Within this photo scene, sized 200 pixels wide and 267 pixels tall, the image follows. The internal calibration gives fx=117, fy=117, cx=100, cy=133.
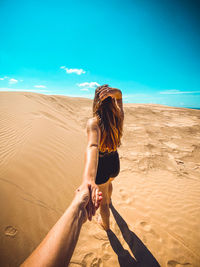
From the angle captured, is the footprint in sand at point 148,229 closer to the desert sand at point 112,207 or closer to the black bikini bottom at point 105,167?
the desert sand at point 112,207

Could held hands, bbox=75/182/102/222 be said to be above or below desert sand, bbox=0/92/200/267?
above

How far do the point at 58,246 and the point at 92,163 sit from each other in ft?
2.26

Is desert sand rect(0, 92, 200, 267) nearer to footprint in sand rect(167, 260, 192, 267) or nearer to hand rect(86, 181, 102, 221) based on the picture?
footprint in sand rect(167, 260, 192, 267)

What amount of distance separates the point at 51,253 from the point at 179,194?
162 inches

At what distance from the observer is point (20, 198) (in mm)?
2203

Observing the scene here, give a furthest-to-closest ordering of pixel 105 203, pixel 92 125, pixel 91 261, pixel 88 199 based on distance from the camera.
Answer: pixel 105 203 → pixel 91 261 → pixel 92 125 → pixel 88 199

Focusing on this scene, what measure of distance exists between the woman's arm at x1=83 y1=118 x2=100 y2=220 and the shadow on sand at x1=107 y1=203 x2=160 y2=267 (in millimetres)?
1839

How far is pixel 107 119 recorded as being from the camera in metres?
1.56

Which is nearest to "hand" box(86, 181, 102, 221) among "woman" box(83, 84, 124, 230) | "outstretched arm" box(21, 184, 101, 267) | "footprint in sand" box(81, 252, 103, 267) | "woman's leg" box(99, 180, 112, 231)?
"woman" box(83, 84, 124, 230)

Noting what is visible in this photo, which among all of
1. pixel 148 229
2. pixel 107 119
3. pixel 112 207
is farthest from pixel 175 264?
pixel 107 119

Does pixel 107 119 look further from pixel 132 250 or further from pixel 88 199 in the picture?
pixel 132 250

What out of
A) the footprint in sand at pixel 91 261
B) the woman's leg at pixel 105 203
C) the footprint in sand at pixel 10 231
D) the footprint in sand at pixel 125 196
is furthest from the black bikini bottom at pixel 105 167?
the footprint in sand at pixel 125 196

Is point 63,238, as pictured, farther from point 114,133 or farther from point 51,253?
point 114,133

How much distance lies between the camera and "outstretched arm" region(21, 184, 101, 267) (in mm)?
593
